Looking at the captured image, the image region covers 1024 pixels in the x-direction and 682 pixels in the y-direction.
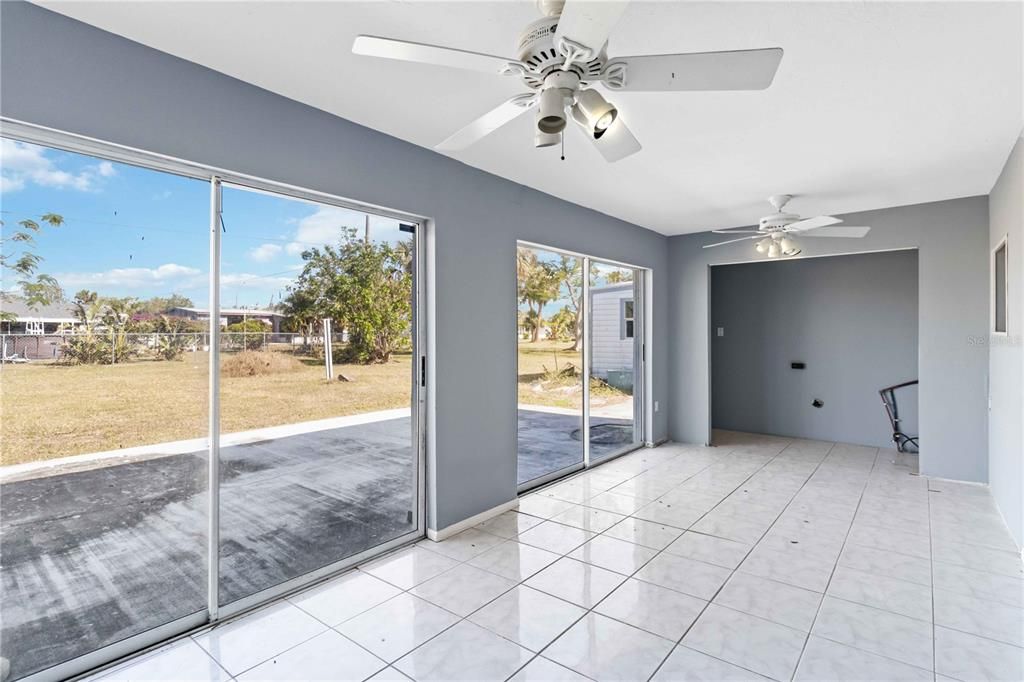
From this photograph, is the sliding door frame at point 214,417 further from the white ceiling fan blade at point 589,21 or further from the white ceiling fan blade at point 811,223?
the white ceiling fan blade at point 811,223

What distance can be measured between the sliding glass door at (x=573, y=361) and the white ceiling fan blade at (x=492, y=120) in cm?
185

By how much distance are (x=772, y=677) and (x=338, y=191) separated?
3.04 metres

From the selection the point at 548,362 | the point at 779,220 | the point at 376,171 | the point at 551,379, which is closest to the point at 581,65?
the point at 376,171

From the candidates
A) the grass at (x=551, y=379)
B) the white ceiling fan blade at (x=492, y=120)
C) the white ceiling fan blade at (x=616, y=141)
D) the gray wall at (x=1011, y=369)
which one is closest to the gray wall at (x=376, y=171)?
the grass at (x=551, y=379)

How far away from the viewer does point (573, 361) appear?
468 centimetres

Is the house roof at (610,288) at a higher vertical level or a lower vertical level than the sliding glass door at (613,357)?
higher

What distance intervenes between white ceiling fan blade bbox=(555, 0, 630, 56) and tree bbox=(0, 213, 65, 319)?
2.06 meters

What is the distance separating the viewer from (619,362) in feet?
17.8

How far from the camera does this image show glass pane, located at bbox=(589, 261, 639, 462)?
4.99 metres

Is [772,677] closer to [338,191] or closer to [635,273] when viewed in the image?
[338,191]

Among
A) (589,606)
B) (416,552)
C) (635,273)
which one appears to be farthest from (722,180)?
(416,552)

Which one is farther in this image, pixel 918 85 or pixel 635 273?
pixel 635 273

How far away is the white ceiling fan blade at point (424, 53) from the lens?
1439mm

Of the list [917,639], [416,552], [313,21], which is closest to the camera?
[313,21]
